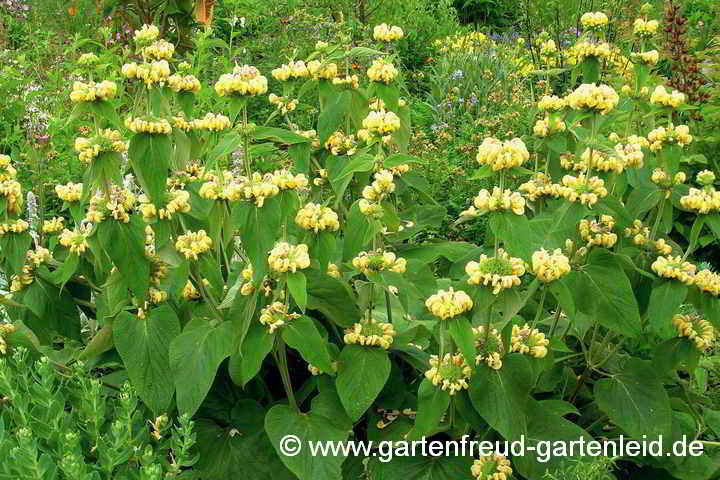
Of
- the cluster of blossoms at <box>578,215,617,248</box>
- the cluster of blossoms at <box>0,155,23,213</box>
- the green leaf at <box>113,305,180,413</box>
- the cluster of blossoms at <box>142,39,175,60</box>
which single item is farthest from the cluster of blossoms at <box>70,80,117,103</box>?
the cluster of blossoms at <box>578,215,617,248</box>

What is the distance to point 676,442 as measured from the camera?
2150 millimetres

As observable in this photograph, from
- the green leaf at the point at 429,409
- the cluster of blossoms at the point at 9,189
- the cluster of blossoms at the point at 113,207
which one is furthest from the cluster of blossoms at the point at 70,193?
the green leaf at the point at 429,409

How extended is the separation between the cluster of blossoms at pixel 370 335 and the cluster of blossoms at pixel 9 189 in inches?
36.2

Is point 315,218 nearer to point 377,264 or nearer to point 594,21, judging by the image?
point 377,264

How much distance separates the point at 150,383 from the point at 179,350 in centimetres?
12

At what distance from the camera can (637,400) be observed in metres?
2.10

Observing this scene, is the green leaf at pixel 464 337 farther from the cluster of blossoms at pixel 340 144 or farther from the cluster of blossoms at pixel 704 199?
the cluster of blossoms at pixel 340 144

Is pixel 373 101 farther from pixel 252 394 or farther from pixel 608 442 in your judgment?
pixel 608 442

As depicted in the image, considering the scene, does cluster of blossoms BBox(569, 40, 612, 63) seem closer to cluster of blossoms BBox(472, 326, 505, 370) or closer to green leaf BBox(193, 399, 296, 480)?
cluster of blossoms BBox(472, 326, 505, 370)

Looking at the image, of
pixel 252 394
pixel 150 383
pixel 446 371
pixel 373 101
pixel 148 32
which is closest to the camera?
pixel 446 371

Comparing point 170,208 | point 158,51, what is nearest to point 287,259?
point 170,208

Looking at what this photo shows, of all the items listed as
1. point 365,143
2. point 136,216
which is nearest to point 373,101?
point 365,143

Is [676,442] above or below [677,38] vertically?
below

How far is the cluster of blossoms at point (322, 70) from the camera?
93.1 inches
